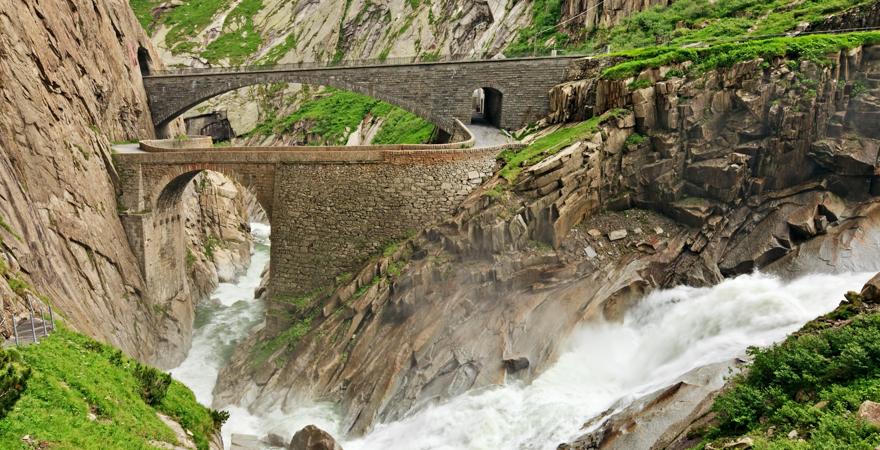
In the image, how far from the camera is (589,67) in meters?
36.8

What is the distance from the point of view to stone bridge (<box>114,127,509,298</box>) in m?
31.0

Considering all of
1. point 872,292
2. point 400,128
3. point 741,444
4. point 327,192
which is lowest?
point 400,128

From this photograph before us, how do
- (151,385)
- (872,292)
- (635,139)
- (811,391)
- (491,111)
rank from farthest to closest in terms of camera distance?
1. (491,111)
2. (635,139)
3. (151,385)
4. (872,292)
5. (811,391)

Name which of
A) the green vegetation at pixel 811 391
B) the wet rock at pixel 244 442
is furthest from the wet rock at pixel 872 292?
the wet rock at pixel 244 442

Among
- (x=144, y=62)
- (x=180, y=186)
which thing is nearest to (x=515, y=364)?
(x=180, y=186)

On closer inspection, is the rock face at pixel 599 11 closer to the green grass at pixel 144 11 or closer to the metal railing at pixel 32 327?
the metal railing at pixel 32 327

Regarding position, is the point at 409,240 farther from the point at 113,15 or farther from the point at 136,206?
the point at 113,15

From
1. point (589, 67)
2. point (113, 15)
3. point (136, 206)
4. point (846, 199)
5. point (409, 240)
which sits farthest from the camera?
point (113, 15)

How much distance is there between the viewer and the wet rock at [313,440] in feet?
73.7

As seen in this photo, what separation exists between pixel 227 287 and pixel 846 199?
37604 mm

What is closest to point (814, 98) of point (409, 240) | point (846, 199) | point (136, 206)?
point (846, 199)

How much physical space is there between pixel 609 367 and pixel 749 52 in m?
17.3

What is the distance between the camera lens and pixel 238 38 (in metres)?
92.7

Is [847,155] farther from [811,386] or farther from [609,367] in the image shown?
[811,386]
